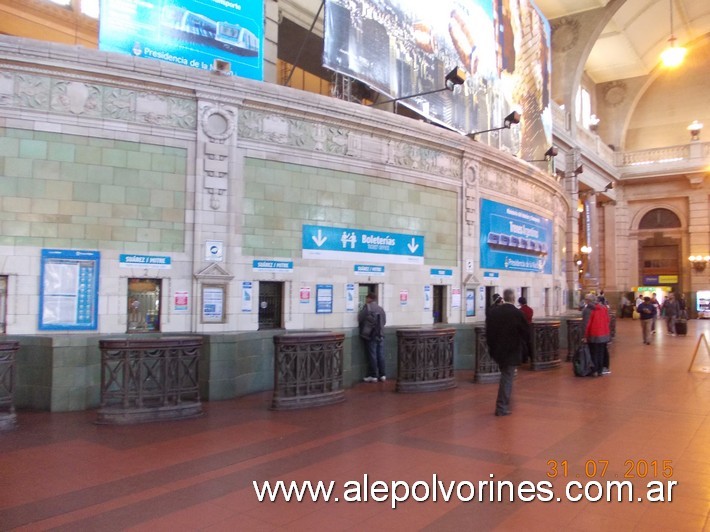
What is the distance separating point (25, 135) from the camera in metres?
8.15

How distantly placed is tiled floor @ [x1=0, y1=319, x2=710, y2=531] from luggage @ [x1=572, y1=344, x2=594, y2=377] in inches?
80.0

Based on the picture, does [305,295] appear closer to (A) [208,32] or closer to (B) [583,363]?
(A) [208,32]

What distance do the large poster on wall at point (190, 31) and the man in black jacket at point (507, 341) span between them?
6023mm

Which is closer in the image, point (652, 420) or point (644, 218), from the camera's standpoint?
point (652, 420)

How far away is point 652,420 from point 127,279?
7769 mm

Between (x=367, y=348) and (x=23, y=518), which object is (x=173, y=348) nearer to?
(x=23, y=518)

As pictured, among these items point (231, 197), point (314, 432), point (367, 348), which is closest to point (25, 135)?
point (231, 197)

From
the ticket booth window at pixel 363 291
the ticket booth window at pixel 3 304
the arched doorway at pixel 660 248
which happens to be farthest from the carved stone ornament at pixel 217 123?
the arched doorway at pixel 660 248

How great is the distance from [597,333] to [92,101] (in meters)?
9.91

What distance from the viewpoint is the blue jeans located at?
1060cm

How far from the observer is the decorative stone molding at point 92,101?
8117mm

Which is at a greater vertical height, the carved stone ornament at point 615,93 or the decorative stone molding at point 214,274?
the carved stone ornament at point 615,93

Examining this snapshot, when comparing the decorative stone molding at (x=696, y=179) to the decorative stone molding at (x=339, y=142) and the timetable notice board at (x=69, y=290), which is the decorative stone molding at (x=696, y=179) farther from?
the timetable notice board at (x=69, y=290)

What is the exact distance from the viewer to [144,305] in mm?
8922
